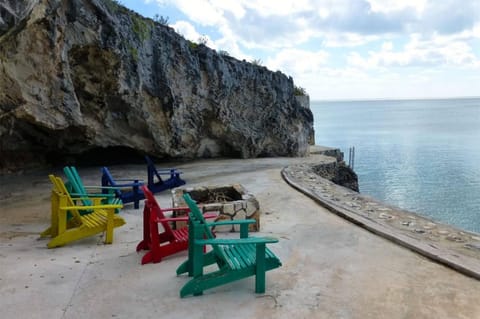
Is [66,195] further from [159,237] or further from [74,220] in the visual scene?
[159,237]

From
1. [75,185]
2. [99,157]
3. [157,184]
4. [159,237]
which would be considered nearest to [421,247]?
[159,237]

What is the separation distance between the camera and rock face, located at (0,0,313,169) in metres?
8.37

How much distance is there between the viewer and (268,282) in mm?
3578

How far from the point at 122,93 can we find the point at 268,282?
28.7 feet

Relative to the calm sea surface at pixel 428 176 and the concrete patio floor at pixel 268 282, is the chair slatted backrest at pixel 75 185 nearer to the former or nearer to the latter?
the concrete patio floor at pixel 268 282

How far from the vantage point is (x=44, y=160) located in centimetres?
1280

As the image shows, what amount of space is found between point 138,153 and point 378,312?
1243 centimetres

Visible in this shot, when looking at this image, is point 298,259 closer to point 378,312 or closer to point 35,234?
point 378,312

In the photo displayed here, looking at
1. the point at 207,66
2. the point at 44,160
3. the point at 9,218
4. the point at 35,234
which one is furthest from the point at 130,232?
the point at 207,66

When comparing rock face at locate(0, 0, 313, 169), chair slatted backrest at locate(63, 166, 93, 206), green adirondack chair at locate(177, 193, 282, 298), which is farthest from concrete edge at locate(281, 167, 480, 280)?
rock face at locate(0, 0, 313, 169)

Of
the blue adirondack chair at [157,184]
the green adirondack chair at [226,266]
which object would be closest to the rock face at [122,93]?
the blue adirondack chair at [157,184]

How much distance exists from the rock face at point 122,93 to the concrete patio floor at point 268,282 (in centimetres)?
246

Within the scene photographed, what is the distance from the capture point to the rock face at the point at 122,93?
8367 millimetres

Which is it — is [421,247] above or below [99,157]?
below
